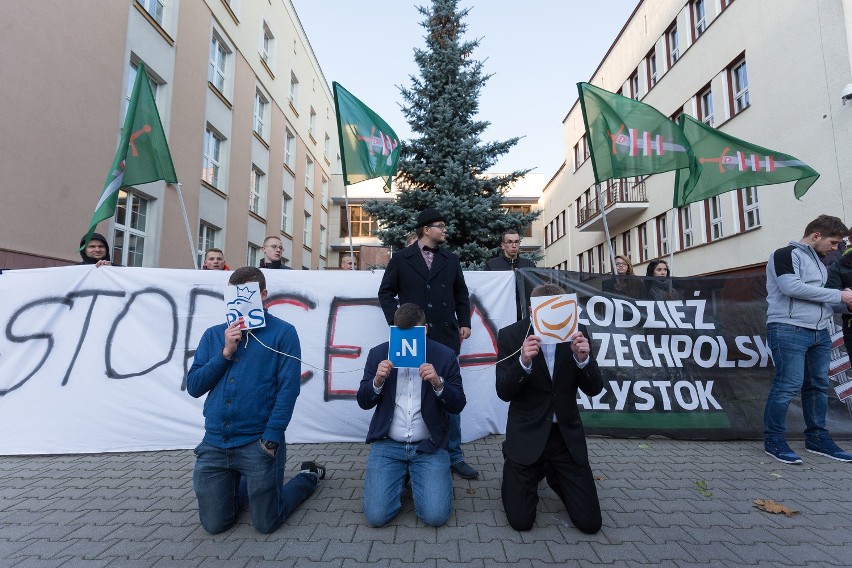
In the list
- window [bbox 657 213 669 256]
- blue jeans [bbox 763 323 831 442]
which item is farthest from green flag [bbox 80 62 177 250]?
window [bbox 657 213 669 256]

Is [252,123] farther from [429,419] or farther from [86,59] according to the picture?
[429,419]

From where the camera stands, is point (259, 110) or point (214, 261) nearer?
point (214, 261)

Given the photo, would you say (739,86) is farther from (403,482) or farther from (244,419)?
(244,419)

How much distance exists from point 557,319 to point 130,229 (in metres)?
10.9

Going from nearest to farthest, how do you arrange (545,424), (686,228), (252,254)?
(545,424) < (686,228) < (252,254)

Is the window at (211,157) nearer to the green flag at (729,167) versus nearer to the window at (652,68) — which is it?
the green flag at (729,167)

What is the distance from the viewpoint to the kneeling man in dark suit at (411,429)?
9.74 feet

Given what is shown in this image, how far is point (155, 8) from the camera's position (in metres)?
11.6

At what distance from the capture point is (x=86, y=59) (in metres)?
8.67

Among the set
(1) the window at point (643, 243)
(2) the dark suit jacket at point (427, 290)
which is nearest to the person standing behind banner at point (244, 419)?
(2) the dark suit jacket at point (427, 290)

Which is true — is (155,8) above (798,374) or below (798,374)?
above

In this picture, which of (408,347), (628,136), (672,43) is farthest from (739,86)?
(408,347)

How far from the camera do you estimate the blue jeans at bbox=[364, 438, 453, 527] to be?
291 cm

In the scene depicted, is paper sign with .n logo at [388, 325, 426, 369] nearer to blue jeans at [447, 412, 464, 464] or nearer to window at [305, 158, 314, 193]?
blue jeans at [447, 412, 464, 464]
